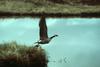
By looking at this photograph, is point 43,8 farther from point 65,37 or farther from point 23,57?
point 23,57

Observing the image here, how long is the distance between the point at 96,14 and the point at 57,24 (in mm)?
4047

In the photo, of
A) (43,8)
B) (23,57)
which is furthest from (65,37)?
(43,8)

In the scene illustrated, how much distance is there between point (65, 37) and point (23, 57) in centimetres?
593

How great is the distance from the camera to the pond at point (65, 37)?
18.4 metres

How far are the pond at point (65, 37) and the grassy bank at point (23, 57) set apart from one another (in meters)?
0.45

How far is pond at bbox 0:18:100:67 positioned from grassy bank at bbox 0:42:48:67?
17.8 inches

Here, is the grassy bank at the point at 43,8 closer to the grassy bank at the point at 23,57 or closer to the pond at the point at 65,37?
the pond at the point at 65,37

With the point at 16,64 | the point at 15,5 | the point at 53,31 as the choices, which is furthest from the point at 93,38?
the point at 15,5

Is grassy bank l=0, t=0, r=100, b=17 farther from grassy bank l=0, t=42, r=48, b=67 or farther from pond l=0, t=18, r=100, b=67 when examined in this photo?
grassy bank l=0, t=42, r=48, b=67

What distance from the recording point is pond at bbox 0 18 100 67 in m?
18.4

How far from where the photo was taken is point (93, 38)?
2264 centimetres

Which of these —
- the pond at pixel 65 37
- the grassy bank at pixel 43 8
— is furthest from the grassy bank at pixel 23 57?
the grassy bank at pixel 43 8

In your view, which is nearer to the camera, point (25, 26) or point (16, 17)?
point (25, 26)

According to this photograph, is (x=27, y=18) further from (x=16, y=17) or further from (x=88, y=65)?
(x=88, y=65)
